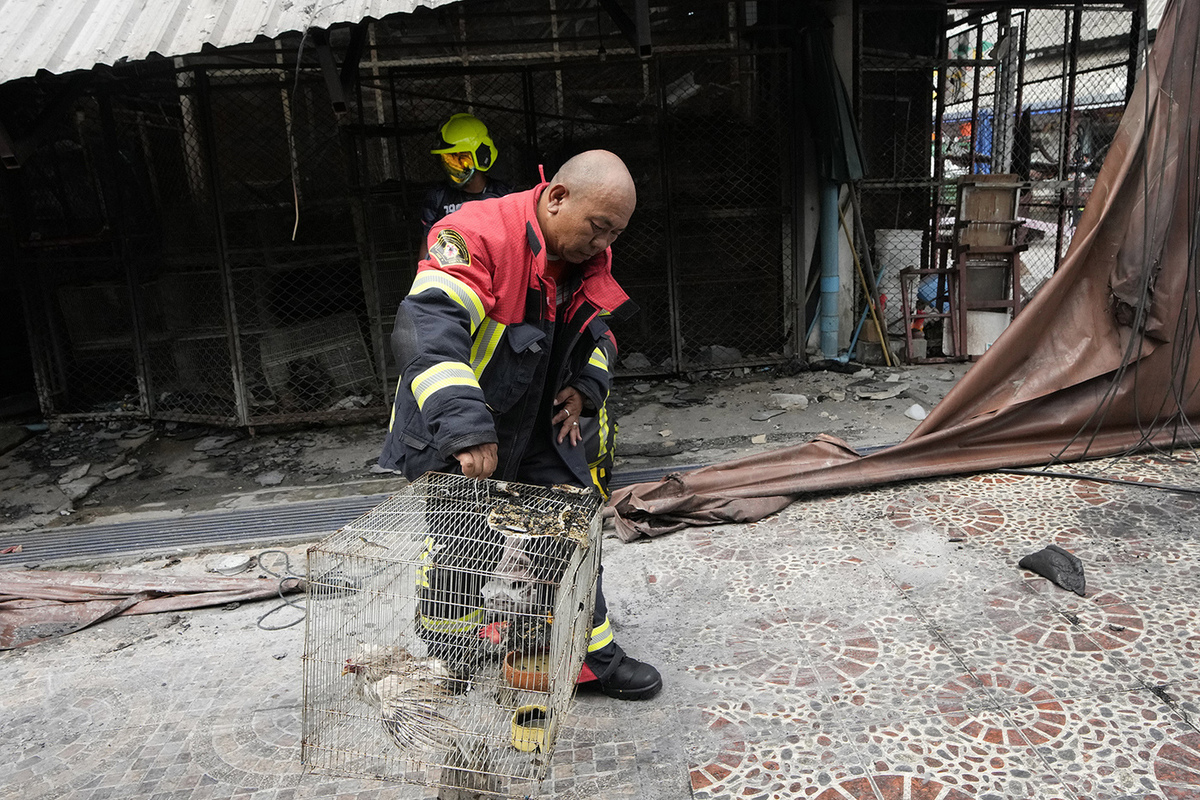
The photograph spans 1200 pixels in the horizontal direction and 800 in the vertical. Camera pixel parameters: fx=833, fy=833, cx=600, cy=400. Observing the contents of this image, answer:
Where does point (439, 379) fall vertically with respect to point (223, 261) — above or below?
below

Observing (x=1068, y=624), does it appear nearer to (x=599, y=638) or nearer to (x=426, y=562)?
(x=599, y=638)

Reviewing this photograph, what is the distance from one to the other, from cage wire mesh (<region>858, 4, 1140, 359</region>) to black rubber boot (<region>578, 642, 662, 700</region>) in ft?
18.0

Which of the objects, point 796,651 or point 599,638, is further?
point 796,651

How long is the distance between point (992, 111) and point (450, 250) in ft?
25.8

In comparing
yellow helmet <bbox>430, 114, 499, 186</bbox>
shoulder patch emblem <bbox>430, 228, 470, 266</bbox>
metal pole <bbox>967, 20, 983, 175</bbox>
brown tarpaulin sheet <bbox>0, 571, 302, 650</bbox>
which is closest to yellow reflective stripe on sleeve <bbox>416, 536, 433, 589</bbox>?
shoulder patch emblem <bbox>430, 228, 470, 266</bbox>

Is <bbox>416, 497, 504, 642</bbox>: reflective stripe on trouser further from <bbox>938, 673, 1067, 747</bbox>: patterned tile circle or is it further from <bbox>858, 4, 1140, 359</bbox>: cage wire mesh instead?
<bbox>858, 4, 1140, 359</bbox>: cage wire mesh

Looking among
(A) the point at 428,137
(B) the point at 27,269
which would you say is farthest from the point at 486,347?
(B) the point at 27,269

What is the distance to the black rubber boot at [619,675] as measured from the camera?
277cm

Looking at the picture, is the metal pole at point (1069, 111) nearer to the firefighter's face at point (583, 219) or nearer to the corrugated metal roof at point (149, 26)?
the corrugated metal roof at point (149, 26)

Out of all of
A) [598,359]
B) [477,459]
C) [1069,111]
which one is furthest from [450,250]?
[1069,111]

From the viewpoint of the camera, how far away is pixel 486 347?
2506 mm

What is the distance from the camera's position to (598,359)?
296 cm

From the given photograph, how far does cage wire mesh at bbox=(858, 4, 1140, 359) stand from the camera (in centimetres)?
738

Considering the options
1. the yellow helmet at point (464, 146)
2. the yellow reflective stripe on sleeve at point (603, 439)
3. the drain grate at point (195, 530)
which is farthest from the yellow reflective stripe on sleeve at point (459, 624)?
the yellow helmet at point (464, 146)
